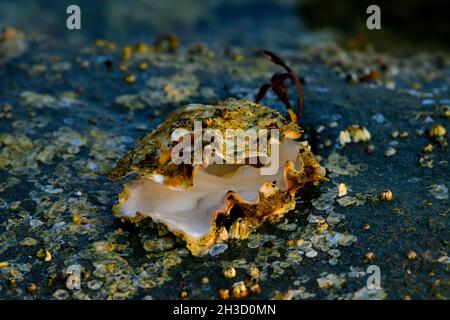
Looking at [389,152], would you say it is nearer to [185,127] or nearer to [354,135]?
[354,135]

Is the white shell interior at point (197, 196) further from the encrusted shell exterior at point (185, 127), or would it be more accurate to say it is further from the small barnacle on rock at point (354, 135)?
the small barnacle on rock at point (354, 135)

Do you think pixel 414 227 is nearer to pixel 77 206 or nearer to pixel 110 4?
pixel 77 206

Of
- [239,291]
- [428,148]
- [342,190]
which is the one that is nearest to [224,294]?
[239,291]

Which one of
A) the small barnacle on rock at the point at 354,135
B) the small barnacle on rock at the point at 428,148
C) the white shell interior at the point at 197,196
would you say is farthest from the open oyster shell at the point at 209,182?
the small barnacle on rock at the point at 428,148

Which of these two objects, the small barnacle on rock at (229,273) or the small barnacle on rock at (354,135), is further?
the small barnacle on rock at (354,135)

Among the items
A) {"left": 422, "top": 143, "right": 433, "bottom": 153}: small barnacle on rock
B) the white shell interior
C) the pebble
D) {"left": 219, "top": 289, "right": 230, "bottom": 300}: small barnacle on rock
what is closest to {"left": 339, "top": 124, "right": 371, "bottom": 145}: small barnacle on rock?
{"left": 422, "top": 143, "right": 433, "bottom": 153}: small barnacle on rock

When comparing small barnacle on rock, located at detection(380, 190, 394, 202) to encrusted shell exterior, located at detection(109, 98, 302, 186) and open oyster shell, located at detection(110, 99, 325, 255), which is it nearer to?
open oyster shell, located at detection(110, 99, 325, 255)
